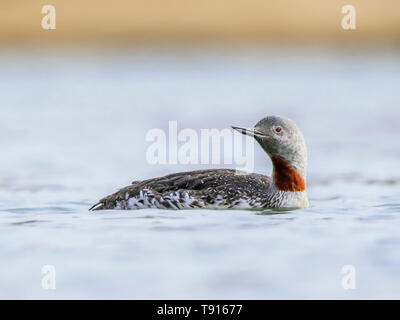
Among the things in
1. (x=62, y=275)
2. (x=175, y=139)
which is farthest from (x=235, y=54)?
(x=62, y=275)

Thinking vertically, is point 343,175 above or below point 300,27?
below

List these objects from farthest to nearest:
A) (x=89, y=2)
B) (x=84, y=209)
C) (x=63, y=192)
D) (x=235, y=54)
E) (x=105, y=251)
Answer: (x=235, y=54)
(x=89, y=2)
(x=63, y=192)
(x=84, y=209)
(x=105, y=251)

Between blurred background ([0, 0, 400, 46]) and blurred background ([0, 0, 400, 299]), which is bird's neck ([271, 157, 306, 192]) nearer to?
blurred background ([0, 0, 400, 299])

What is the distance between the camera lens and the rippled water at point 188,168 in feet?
21.6

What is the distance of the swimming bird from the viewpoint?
338 inches

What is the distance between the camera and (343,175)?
11.0 metres

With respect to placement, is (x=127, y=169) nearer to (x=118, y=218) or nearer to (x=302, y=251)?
(x=118, y=218)

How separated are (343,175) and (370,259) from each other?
13.5ft

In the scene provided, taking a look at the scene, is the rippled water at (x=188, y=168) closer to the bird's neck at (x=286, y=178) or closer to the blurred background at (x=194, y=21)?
the bird's neck at (x=286, y=178)

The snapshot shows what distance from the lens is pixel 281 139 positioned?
28.3 feet

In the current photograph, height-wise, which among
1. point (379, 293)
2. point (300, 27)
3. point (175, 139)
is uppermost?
point (300, 27)

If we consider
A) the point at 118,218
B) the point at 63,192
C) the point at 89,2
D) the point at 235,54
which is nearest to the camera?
the point at 118,218

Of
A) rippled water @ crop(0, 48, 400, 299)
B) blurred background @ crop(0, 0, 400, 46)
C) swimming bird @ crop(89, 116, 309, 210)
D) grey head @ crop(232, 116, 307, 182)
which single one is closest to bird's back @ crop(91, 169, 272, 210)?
swimming bird @ crop(89, 116, 309, 210)

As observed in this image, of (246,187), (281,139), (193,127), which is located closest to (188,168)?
(246,187)
